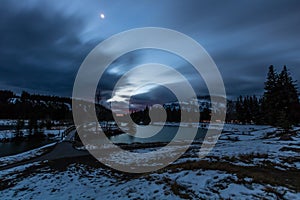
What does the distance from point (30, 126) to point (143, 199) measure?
40635 mm

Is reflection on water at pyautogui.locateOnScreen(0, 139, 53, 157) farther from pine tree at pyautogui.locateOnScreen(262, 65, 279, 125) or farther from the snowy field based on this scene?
pine tree at pyautogui.locateOnScreen(262, 65, 279, 125)

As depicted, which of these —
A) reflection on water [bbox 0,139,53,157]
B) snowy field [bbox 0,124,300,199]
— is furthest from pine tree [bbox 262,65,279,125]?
reflection on water [bbox 0,139,53,157]

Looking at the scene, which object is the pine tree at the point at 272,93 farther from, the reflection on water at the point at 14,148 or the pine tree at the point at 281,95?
the reflection on water at the point at 14,148

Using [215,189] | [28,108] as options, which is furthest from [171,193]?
[28,108]

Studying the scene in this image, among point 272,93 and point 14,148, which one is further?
point 272,93

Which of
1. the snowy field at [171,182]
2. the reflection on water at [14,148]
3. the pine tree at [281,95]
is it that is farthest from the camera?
the pine tree at [281,95]

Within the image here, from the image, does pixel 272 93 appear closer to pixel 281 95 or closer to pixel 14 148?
pixel 281 95

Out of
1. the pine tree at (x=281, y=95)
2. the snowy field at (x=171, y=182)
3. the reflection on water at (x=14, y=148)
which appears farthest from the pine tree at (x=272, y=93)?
the reflection on water at (x=14, y=148)

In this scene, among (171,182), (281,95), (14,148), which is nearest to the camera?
(171,182)

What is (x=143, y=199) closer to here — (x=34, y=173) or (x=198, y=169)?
(x=198, y=169)

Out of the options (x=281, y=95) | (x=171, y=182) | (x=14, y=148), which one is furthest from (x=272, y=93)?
(x=14, y=148)

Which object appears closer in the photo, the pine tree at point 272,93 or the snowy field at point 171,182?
→ the snowy field at point 171,182

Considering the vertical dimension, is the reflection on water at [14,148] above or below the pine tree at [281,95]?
below

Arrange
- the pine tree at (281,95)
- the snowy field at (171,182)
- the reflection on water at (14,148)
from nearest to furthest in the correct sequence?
1. the snowy field at (171,182)
2. the reflection on water at (14,148)
3. the pine tree at (281,95)
